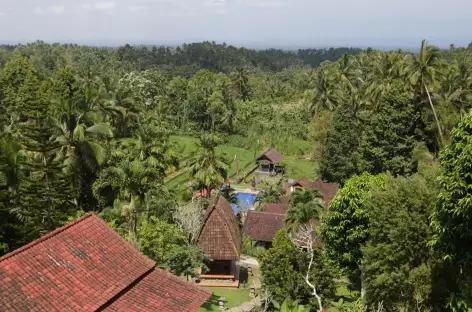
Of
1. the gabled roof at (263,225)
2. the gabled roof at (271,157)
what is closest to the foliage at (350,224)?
the gabled roof at (263,225)

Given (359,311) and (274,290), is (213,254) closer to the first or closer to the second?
(274,290)

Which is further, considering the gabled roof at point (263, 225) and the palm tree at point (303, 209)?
the gabled roof at point (263, 225)

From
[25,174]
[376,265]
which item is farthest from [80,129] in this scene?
[376,265]

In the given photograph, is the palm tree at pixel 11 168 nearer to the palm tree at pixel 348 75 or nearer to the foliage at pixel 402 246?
the foliage at pixel 402 246

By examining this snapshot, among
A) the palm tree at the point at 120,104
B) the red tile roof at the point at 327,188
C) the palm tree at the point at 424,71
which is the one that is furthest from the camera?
the palm tree at the point at 120,104

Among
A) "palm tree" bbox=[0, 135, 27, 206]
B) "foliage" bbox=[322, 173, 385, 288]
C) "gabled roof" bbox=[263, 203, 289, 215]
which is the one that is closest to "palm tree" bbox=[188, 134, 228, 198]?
"gabled roof" bbox=[263, 203, 289, 215]

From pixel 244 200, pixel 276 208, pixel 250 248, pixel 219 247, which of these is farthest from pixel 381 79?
pixel 219 247
